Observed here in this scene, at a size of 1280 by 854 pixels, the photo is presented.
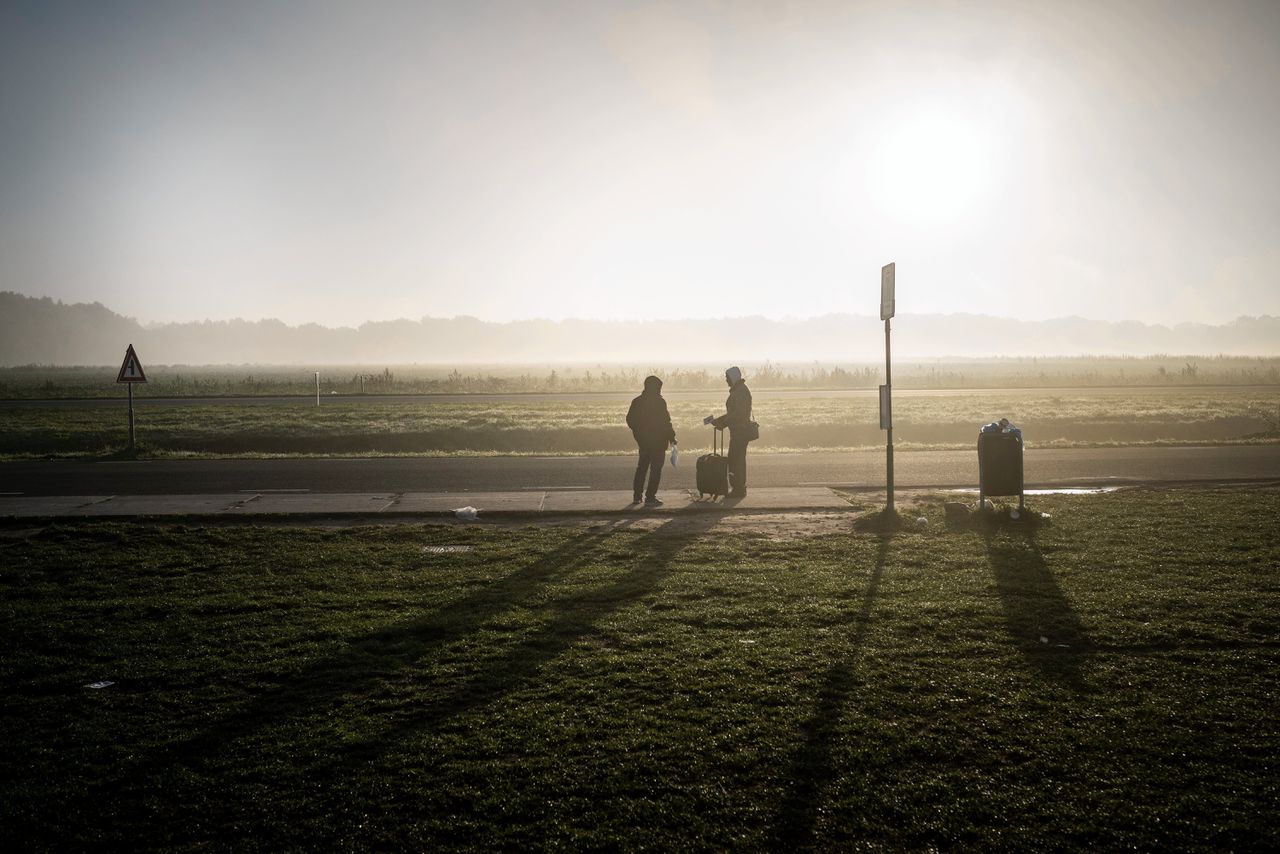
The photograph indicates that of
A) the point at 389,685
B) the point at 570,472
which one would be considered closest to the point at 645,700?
the point at 389,685

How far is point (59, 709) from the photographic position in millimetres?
5391

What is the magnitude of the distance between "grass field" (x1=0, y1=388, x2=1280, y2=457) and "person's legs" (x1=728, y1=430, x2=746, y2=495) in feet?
26.3

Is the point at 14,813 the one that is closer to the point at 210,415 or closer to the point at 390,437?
the point at 390,437

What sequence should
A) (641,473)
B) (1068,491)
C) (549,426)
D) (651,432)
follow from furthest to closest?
(549,426), (1068,491), (641,473), (651,432)

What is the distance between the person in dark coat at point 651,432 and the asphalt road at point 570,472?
200 centimetres

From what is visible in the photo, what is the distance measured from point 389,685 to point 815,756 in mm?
2677

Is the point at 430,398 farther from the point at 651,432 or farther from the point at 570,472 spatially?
the point at 651,432

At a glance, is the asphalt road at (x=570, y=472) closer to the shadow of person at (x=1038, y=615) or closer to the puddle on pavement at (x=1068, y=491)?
the puddle on pavement at (x=1068, y=491)

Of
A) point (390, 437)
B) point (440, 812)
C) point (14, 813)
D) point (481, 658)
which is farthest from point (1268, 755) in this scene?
point (390, 437)

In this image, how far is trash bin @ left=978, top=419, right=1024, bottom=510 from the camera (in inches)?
453

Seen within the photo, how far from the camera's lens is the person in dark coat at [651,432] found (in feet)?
42.3

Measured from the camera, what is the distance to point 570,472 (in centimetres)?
1703

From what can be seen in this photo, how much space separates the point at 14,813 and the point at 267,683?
5.71ft

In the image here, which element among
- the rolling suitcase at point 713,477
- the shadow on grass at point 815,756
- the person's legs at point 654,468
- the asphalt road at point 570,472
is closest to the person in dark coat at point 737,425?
the rolling suitcase at point 713,477
